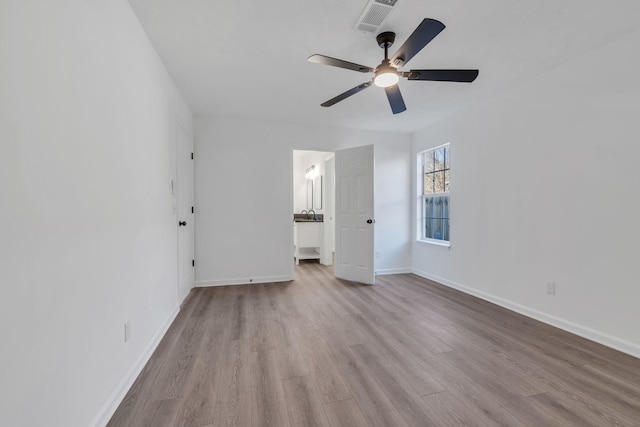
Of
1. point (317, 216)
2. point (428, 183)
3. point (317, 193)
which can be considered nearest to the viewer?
point (428, 183)

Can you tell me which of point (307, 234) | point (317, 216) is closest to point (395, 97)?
point (307, 234)

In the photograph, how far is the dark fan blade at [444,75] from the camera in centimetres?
214

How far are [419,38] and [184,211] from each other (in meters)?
3.21

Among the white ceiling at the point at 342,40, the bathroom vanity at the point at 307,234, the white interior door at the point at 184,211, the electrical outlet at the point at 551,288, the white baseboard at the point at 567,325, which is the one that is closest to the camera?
the white ceiling at the point at 342,40

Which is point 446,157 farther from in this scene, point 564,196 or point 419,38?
point 419,38

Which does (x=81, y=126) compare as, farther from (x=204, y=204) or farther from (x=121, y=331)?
(x=204, y=204)

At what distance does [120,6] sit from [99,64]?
22.2 inches

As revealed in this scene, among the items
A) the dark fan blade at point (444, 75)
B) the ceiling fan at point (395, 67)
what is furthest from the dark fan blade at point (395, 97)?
the dark fan blade at point (444, 75)

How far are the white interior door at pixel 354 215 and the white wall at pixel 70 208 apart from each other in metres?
3.03

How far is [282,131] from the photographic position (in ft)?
14.8

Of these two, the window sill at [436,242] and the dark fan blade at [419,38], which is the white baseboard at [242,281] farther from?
the dark fan blade at [419,38]

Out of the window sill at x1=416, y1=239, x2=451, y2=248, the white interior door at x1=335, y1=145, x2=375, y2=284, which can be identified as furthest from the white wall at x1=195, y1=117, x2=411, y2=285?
the window sill at x1=416, y1=239, x2=451, y2=248

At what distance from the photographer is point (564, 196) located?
107 inches

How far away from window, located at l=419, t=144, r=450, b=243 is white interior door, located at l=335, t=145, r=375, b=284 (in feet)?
3.79
